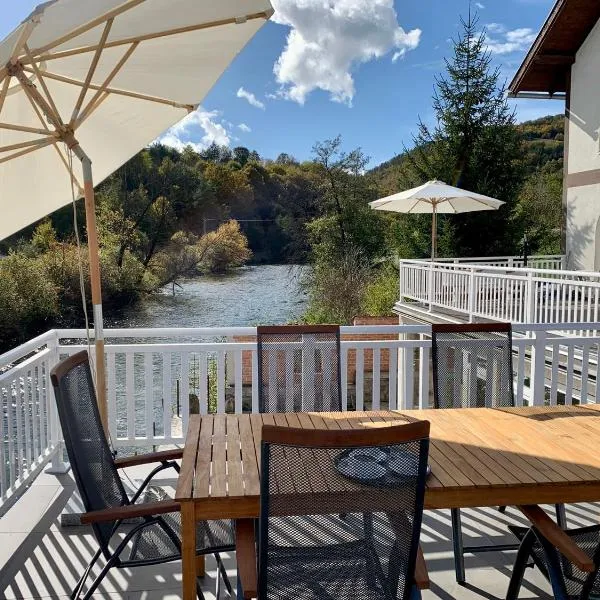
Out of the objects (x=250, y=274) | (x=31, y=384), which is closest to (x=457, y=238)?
(x=250, y=274)

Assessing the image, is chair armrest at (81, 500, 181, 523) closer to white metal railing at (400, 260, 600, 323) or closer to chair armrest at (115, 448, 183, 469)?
chair armrest at (115, 448, 183, 469)

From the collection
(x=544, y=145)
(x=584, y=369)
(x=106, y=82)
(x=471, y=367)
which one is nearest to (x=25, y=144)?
(x=106, y=82)

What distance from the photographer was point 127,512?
76.0 inches

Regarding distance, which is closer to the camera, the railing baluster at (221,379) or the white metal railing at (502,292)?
the railing baluster at (221,379)

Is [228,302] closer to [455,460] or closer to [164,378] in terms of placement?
[164,378]

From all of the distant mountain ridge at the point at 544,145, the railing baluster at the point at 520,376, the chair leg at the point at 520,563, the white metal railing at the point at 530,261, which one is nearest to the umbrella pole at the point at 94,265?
the chair leg at the point at 520,563

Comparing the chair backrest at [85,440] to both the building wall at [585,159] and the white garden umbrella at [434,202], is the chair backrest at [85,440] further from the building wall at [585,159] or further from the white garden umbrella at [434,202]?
the building wall at [585,159]

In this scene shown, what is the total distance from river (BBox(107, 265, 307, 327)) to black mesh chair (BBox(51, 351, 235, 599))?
51.8 ft

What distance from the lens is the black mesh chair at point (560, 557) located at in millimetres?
1670

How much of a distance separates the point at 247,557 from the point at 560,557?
1.09 metres

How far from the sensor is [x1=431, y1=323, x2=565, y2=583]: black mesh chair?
120 inches

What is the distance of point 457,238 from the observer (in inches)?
616

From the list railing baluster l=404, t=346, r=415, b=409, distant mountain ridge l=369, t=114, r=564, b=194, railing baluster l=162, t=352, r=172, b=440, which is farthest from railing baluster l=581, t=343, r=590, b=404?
distant mountain ridge l=369, t=114, r=564, b=194

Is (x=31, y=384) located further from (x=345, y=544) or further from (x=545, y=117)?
(x=545, y=117)
